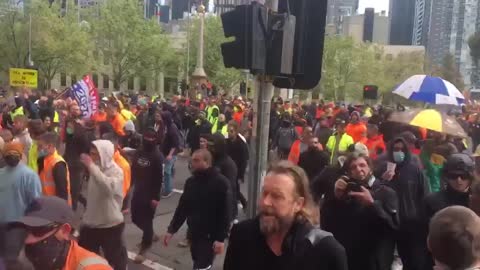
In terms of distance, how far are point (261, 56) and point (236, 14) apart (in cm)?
49

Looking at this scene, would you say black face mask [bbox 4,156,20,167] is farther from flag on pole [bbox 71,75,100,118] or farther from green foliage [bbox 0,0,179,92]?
green foliage [bbox 0,0,179,92]

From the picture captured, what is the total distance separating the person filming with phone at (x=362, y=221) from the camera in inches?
166

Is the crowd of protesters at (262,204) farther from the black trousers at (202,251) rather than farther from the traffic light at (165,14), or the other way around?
the traffic light at (165,14)

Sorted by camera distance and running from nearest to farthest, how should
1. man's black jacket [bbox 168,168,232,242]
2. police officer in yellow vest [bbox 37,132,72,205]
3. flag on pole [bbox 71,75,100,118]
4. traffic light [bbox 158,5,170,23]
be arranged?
1. man's black jacket [bbox 168,168,232,242]
2. police officer in yellow vest [bbox 37,132,72,205]
3. flag on pole [bbox 71,75,100,118]
4. traffic light [bbox 158,5,170,23]

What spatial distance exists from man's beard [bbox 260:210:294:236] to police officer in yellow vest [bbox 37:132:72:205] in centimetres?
381

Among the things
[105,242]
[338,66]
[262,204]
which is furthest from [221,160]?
[338,66]

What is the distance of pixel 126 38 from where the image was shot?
167ft

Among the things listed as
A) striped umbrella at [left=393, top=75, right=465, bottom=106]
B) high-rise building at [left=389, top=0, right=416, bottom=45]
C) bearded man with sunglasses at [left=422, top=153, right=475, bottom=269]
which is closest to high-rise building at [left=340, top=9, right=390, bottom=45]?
high-rise building at [left=389, top=0, right=416, bottom=45]

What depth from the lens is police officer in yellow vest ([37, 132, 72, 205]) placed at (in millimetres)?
6152

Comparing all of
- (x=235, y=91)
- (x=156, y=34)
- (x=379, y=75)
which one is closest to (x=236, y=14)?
(x=156, y=34)

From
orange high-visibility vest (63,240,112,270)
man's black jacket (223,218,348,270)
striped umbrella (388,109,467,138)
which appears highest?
striped umbrella (388,109,467,138)

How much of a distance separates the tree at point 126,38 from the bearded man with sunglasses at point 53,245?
1930 inches

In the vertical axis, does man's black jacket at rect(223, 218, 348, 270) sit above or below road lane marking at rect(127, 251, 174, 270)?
above

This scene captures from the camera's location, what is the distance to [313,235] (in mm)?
2760
